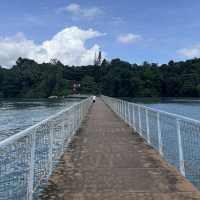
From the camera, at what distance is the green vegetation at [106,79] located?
417 ft

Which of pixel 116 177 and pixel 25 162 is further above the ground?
pixel 25 162

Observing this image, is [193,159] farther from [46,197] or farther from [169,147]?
[46,197]

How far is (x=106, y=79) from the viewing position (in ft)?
A: 506

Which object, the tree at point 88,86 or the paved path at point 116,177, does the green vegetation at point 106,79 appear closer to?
the tree at point 88,86

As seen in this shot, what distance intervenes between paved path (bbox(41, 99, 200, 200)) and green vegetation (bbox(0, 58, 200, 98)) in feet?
355

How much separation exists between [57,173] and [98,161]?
1.36 m

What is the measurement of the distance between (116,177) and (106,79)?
148 m

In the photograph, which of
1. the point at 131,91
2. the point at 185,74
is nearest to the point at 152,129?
the point at 185,74

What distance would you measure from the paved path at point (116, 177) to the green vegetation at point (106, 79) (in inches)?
4256

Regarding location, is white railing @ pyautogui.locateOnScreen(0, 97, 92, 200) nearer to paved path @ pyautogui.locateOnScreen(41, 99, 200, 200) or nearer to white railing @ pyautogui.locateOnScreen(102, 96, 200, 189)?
paved path @ pyautogui.locateOnScreen(41, 99, 200, 200)

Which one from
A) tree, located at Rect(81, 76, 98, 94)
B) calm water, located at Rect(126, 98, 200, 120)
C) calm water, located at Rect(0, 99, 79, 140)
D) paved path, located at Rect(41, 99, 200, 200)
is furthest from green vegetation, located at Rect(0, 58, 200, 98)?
paved path, located at Rect(41, 99, 200, 200)

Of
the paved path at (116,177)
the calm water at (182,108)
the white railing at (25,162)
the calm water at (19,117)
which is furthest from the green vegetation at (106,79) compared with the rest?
the white railing at (25,162)

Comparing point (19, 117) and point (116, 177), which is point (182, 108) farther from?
point (116, 177)

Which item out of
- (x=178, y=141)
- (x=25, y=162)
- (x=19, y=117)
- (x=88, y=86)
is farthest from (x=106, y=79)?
(x=25, y=162)
